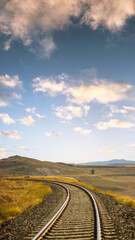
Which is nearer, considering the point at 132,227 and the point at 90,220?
the point at 132,227

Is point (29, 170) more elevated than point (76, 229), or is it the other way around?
point (76, 229)

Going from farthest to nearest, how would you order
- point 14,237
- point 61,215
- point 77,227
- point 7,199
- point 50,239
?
point 7,199 → point 61,215 → point 77,227 → point 14,237 → point 50,239

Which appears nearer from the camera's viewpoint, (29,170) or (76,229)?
(76,229)

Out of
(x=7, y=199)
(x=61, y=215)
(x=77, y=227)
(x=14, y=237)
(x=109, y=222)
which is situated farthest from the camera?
(x=7, y=199)

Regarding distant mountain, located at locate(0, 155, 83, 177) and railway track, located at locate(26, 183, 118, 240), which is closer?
railway track, located at locate(26, 183, 118, 240)

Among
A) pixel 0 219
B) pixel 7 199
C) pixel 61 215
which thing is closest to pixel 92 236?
pixel 61 215

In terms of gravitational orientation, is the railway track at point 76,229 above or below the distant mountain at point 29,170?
above

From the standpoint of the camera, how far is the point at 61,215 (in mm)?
9594

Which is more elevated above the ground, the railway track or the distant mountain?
the railway track

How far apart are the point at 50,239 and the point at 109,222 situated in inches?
133

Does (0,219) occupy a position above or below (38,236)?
below

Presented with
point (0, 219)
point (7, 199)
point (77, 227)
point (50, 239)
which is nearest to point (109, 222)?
point (77, 227)

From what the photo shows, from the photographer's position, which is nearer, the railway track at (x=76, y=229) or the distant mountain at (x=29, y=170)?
the railway track at (x=76, y=229)

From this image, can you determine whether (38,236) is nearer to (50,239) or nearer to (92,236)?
(50,239)
